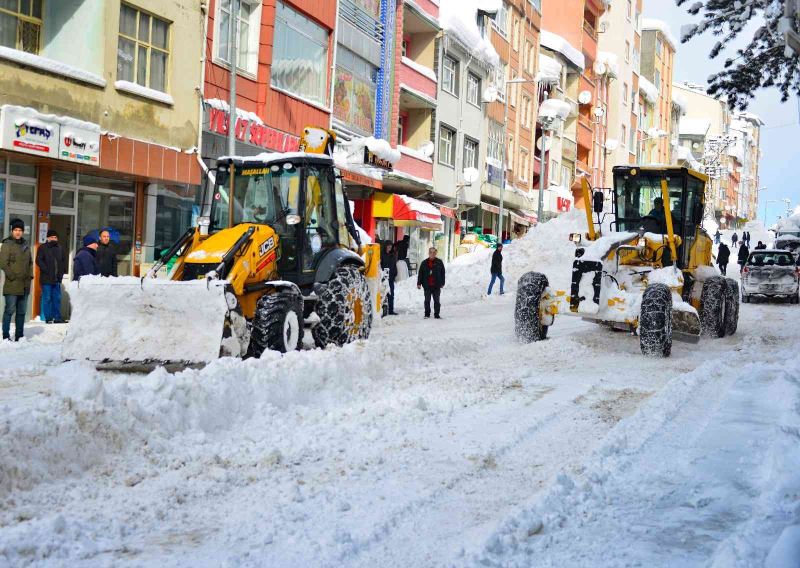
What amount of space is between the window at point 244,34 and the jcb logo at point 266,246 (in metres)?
10.6

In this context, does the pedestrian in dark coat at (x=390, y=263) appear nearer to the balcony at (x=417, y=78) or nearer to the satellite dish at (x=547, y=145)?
the balcony at (x=417, y=78)

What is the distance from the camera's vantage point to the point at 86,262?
1459cm

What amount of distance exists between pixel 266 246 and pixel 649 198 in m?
7.51

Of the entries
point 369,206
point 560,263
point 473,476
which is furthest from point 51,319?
point 560,263

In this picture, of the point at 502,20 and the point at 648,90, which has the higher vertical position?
the point at 648,90

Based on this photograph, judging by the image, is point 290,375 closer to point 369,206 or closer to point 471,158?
point 369,206

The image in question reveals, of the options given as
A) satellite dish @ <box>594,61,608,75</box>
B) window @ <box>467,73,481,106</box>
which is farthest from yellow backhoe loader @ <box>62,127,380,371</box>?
satellite dish @ <box>594,61,608,75</box>

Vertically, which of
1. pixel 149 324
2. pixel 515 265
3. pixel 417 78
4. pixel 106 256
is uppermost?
pixel 417 78

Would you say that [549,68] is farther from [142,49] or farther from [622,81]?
[142,49]

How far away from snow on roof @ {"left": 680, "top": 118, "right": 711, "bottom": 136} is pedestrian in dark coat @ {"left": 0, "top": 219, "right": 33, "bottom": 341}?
372 feet

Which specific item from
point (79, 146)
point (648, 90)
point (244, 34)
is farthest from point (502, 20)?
point (648, 90)

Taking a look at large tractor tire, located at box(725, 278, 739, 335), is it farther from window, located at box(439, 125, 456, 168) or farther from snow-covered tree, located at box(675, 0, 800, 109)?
window, located at box(439, 125, 456, 168)

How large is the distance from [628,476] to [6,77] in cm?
1299

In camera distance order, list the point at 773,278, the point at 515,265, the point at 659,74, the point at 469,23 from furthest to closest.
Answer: the point at 659,74 < the point at 469,23 < the point at 515,265 < the point at 773,278
